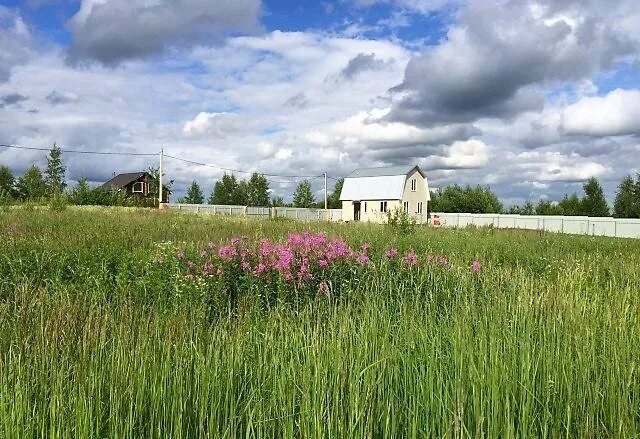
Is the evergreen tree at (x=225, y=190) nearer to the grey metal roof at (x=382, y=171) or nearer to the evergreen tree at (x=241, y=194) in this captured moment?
the evergreen tree at (x=241, y=194)

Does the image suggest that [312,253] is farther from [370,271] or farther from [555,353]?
[555,353]

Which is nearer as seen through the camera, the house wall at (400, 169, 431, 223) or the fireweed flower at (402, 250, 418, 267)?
the fireweed flower at (402, 250, 418, 267)

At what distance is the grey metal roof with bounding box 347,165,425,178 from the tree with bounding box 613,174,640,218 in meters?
17.3

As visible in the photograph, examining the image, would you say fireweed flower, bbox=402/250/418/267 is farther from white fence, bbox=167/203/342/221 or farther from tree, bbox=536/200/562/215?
tree, bbox=536/200/562/215

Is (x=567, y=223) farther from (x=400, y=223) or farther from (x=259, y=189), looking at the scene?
(x=259, y=189)

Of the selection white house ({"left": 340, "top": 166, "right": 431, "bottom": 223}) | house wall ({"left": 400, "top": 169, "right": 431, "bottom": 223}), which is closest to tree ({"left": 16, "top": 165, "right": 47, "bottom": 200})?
white house ({"left": 340, "top": 166, "right": 431, "bottom": 223})

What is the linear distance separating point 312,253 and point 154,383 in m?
3.79

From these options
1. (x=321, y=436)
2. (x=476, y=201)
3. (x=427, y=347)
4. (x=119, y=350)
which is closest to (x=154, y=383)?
(x=119, y=350)

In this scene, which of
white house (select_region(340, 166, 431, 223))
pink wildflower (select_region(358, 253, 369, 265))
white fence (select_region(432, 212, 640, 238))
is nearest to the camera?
pink wildflower (select_region(358, 253, 369, 265))

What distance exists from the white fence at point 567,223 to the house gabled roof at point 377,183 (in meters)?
5.20

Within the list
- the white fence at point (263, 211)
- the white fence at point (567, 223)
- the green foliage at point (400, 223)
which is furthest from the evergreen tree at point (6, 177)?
the green foliage at point (400, 223)

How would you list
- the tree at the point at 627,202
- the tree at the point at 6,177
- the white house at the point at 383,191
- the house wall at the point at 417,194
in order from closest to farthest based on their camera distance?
the tree at the point at 627,202 < the white house at the point at 383,191 < the house wall at the point at 417,194 < the tree at the point at 6,177

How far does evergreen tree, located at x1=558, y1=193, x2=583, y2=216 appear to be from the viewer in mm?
43594

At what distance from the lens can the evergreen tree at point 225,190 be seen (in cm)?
6249
